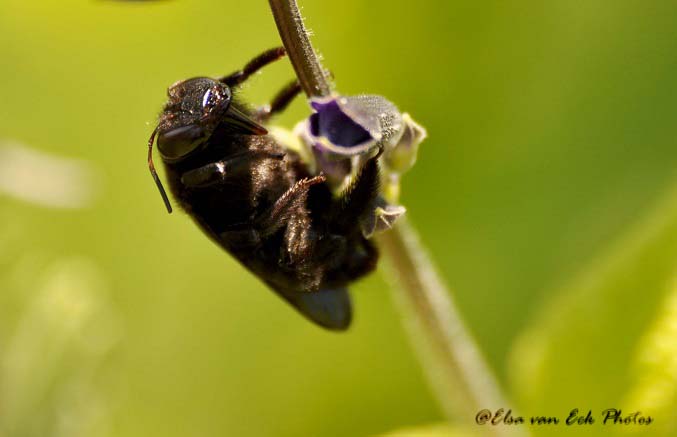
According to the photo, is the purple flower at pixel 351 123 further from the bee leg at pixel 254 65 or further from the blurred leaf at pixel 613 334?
the blurred leaf at pixel 613 334

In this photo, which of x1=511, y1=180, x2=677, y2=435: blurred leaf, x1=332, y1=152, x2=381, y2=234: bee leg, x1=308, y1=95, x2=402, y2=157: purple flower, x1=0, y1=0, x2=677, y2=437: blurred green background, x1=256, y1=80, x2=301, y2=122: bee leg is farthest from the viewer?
x1=0, y1=0, x2=677, y2=437: blurred green background

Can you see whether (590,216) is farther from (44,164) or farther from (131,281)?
(44,164)

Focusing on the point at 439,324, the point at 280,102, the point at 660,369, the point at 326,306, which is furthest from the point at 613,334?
the point at 280,102

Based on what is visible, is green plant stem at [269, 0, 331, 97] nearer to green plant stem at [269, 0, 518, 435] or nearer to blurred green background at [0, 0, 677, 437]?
green plant stem at [269, 0, 518, 435]

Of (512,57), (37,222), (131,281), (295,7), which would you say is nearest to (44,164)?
(37,222)

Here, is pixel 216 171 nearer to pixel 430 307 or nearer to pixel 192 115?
pixel 192 115

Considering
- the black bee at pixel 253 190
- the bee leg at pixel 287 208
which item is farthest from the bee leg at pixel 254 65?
the bee leg at pixel 287 208

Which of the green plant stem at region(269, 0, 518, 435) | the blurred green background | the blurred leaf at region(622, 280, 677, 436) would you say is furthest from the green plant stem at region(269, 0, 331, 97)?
the blurred green background
